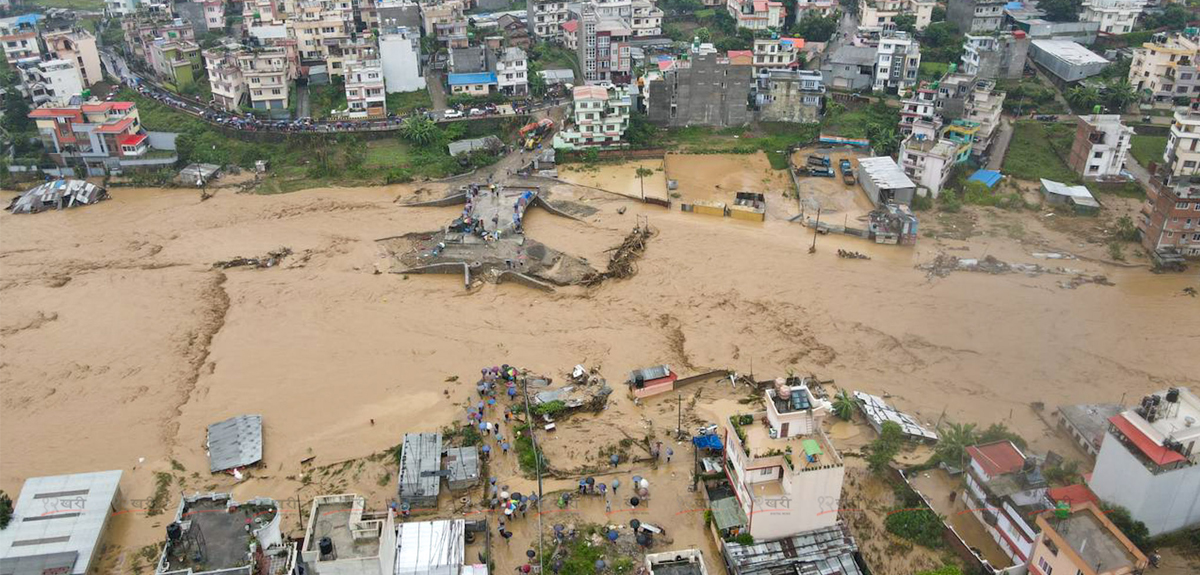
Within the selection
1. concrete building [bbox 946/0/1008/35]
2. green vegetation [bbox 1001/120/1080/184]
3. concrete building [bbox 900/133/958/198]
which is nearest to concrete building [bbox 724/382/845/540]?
concrete building [bbox 900/133/958/198]

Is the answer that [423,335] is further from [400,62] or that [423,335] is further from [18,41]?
[18,41]

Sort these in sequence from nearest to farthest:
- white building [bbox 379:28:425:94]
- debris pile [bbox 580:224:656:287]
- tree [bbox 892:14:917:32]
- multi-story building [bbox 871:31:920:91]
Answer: debris pile [bbox 580:224:656:287] < multi-story building [bbox 871:31:920:91] < white building [bbox 379:28:425:94] < tree [bbox 892:14:917:32]

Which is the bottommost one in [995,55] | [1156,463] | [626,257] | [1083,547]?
[626,257]

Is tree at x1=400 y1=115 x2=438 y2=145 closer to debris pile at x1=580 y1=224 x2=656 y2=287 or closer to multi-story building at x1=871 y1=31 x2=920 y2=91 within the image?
debris pile at x1=580 y1=224 x2=656 y2=287

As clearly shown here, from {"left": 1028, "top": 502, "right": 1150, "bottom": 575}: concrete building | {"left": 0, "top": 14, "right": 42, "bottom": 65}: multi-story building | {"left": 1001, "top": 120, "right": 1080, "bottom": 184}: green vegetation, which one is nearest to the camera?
{"left": 1028, "top": 502, "right": 1150, "bottom": 575}: concrete building

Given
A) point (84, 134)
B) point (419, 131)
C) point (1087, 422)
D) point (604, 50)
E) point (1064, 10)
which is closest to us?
point (1087, 422)

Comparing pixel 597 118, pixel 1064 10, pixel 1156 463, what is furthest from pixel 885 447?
pixel 1064 10
